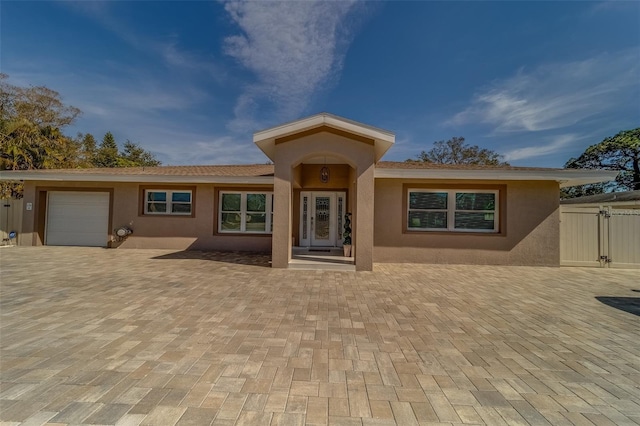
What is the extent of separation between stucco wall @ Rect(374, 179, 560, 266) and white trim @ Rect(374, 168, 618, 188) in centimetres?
45

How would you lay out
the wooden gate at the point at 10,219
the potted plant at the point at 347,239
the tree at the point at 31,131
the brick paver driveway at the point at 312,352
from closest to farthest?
1. the brick paver driveway at the point at 312,352
2. the potted plant at the point at 347,239
3. the wooden gate at the point at 10,219
4. the tree at the point at 31,131

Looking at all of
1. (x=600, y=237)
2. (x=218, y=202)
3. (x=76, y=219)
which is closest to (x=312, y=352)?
(x=218, y=202)

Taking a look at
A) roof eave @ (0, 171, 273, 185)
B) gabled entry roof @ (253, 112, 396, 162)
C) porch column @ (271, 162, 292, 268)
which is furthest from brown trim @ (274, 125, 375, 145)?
roof eave @ (0, 171, 273, 185)

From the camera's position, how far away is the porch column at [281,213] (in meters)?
7.51

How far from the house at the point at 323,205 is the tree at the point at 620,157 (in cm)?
2120

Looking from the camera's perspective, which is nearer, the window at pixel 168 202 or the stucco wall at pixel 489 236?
the stucco wall at pixel 489 236

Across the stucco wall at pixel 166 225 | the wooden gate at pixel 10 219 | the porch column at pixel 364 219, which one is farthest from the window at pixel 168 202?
the porch column at pixel 364 219

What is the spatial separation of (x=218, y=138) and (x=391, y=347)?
82.1 feet

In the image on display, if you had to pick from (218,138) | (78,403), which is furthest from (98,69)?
(78,403)

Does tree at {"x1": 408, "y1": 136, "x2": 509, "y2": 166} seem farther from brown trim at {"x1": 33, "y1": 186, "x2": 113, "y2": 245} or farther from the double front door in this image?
brown trim at {"x1": 33, "y1": 186, "x2": 113, "y2": 245}

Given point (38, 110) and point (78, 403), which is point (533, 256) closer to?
point (78, 403)

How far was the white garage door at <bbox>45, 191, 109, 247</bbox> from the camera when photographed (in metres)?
10.9

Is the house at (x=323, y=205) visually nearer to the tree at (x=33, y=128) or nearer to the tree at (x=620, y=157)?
the tree at (x=33, y=128)

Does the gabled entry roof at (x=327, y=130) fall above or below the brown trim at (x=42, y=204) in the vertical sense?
above
